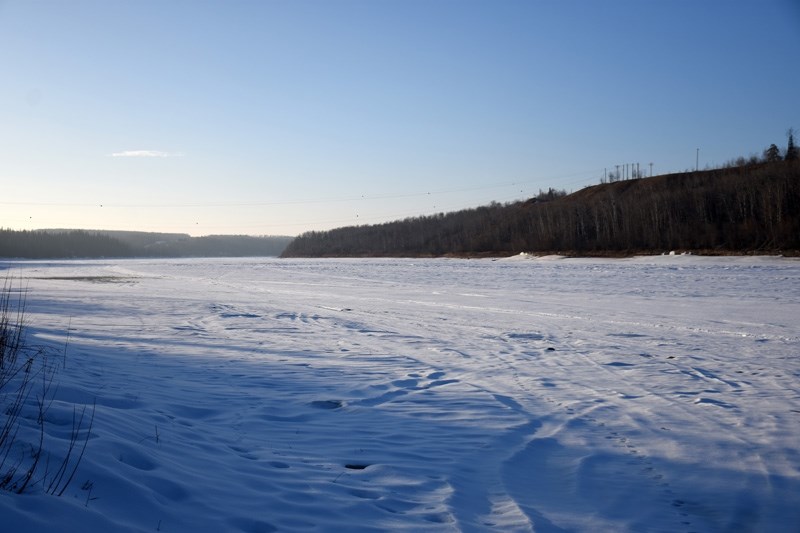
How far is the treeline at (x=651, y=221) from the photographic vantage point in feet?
187

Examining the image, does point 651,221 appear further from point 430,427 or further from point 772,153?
point 430,427

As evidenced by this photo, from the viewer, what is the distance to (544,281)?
30.3 m

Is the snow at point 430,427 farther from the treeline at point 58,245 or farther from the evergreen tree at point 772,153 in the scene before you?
the treeline at point 58,245

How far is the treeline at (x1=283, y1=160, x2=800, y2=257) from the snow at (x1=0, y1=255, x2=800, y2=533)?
46.7m

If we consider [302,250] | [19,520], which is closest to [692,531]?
[19,520]

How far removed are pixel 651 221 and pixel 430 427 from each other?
70.8 meters

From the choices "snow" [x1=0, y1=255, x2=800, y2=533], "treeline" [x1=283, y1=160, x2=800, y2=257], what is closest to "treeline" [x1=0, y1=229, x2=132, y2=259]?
"treeline" [x1=283, y1=160, x2=800, y2=257]

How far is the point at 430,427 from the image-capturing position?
21.2 ft

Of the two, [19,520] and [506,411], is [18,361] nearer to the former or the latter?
[19,520]

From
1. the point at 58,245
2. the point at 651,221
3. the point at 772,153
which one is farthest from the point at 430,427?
the point at 58,245

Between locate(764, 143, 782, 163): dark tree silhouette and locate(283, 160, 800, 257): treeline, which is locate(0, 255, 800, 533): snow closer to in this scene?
locate(283, 160, 800, 257): treeline

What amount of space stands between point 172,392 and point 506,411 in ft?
14.7

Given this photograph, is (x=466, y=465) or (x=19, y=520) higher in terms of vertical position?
(x=19, y=520)

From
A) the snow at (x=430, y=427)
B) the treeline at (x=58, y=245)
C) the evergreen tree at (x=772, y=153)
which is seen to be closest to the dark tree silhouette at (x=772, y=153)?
the evergreen tree at (x=772, y=153)
